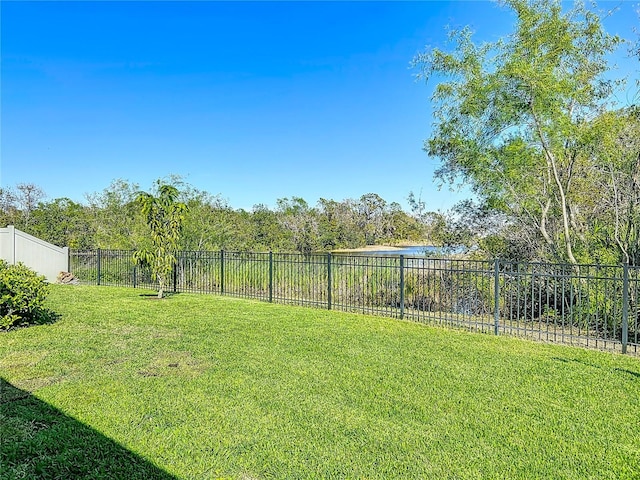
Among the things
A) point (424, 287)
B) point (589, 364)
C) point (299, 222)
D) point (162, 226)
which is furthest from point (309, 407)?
point (299, 222)

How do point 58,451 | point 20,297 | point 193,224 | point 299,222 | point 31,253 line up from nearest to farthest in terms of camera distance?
point 58,451, point 20,297, point 31,253, point 193,224, point 299,222

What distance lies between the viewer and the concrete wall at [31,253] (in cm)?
1286

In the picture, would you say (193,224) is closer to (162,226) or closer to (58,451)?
(162,226)

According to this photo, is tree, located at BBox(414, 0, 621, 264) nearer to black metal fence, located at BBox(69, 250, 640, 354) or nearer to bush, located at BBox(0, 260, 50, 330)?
black metal fence, located at BBox(69, 250, 640, 354)

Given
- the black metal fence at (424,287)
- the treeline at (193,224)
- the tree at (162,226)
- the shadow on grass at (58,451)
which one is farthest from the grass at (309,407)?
the treeline at (193,224)

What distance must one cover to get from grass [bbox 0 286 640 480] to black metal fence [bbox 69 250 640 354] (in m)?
1.26

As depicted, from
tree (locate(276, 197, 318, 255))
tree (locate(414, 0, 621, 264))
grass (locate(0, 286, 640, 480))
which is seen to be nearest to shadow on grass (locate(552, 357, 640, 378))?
grass (locate(0, 286, 640, 480))

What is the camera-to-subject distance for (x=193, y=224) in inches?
615

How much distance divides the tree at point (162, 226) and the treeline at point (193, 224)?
90cm

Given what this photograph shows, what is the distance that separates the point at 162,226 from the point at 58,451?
294 inches

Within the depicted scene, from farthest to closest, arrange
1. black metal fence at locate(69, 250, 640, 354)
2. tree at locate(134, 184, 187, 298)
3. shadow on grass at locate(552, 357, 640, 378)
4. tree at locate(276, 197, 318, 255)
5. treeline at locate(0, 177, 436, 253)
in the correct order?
tree at locate(276, 197, 318, 255) < treeline at locate(0, 177, 436, 253) < tree at locate(134, 184, 187, 298) < black metal fence at locate(69, 250, 640, 354) < shadow on grass at locate(552, 357, 640, 378)

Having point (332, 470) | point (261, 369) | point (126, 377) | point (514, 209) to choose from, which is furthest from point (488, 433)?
point (514, 209)

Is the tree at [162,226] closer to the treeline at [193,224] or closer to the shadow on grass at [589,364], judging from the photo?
the treeline at [193,224]

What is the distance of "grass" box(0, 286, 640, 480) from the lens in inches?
94.8
